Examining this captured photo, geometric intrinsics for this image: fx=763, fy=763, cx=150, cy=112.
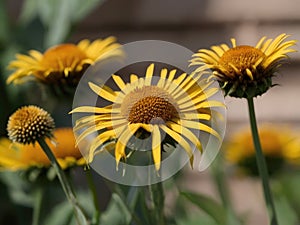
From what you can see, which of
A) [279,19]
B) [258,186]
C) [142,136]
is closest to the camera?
[142,136]

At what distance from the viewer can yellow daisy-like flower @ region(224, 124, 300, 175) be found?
112 cm

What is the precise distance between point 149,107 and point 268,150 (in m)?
0.59

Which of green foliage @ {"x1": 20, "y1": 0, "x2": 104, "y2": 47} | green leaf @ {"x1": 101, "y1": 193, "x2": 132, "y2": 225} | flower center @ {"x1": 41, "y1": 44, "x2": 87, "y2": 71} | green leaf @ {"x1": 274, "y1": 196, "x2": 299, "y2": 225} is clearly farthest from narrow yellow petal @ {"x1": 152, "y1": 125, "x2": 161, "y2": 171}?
green foliage @ {"x1": 20, "y1": 0, "x2": 104, "y2": 47}

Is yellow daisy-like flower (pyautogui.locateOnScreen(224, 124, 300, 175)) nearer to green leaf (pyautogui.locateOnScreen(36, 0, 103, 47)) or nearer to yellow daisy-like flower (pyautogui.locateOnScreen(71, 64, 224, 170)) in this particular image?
green leaf (pyautogui.locateOnScreen(36, 0, 103, 47))

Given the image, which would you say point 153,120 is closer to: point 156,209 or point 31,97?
point 156,209

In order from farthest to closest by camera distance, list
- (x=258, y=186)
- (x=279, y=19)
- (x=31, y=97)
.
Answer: (x=279, y=19) → (x=258, y=186) → (x=31, y=97)

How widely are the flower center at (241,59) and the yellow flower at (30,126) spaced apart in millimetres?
152

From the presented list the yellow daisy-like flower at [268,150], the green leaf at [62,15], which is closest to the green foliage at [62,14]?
the green leaf at [62,15]

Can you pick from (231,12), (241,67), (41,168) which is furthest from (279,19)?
(241,67)

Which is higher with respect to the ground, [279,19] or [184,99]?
[279,19]

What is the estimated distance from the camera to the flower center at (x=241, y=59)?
567 mm

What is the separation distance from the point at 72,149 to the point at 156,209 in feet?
0.70

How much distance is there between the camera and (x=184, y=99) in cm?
56

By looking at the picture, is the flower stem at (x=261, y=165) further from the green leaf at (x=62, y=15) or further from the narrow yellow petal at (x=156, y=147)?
the green leaf at (x=62, y=15)
